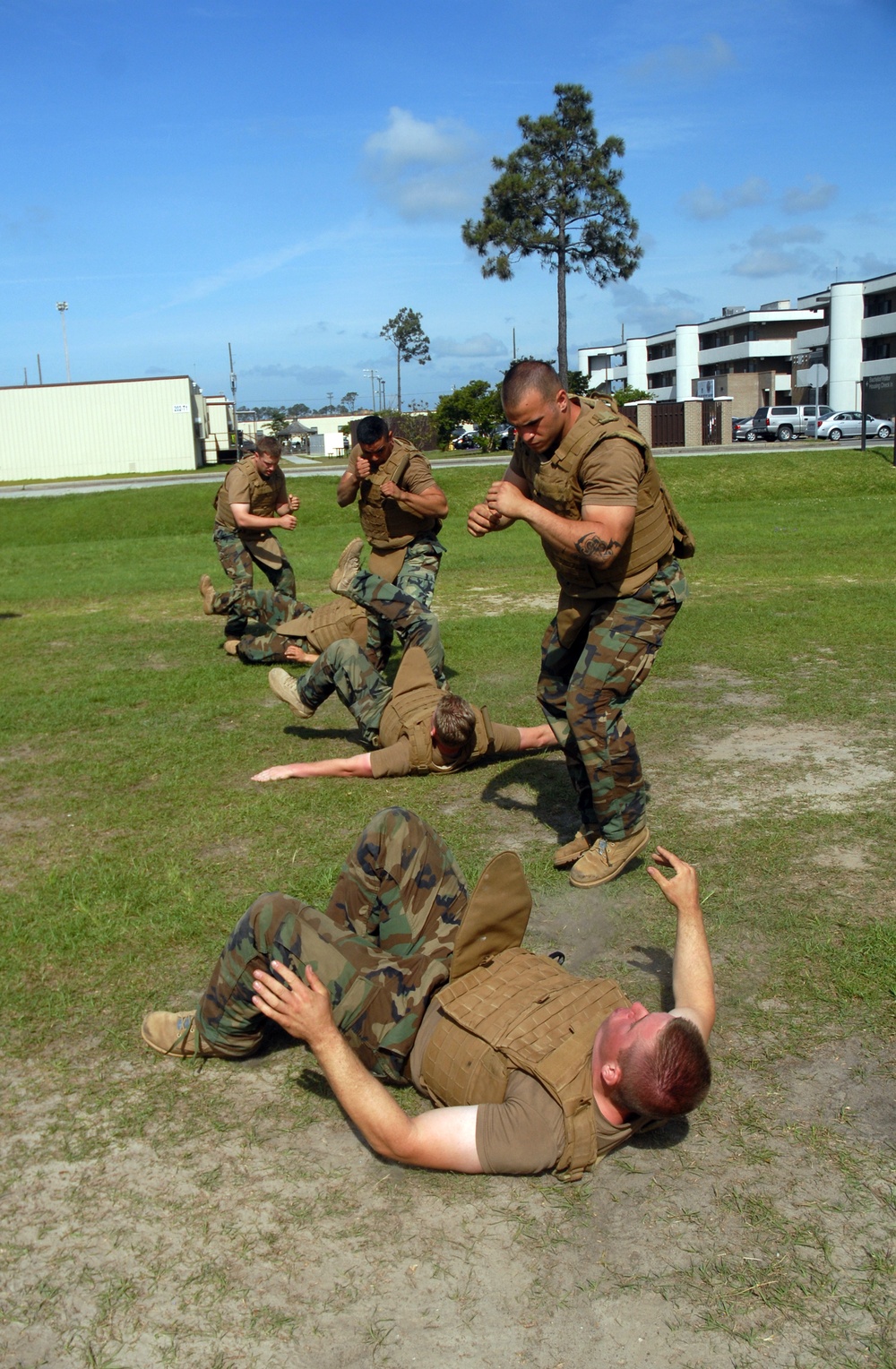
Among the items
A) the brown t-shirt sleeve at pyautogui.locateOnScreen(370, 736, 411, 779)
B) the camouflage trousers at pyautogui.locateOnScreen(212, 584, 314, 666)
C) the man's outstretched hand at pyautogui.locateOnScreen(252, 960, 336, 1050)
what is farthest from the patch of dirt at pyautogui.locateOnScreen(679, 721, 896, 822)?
the camouflage trousers at pyautogui.locateOnScreen(212, 584, 314, 666)

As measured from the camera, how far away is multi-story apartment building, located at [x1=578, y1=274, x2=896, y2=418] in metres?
78.2

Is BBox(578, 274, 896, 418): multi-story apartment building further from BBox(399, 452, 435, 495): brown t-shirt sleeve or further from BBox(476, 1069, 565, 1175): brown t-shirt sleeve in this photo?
BBox(476, 1069, 565, 1175): brown t-shirt sleeve

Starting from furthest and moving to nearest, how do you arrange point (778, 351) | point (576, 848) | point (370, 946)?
point (778, 351) < point (576, 848) < point (370, 946)

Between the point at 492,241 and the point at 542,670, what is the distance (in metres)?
51.9

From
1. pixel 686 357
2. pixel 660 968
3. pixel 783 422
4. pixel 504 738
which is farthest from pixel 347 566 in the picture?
pixel 686 357

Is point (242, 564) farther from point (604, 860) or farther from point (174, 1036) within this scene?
point (174, 1036)

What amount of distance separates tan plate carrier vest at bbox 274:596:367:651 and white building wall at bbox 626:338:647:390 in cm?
10128

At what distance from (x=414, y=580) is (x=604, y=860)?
13.9 feet

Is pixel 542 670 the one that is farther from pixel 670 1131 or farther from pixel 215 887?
pixel 670 1131

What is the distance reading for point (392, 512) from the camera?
9.06 metres

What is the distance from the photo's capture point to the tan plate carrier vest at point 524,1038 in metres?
3.08

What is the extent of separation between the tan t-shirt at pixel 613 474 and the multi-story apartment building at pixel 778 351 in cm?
6455

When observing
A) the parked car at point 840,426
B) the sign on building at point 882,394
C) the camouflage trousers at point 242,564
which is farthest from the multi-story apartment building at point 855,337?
the camouflage trousers at point 242,564

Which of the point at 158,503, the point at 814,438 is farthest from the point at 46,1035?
the point at 814,438
